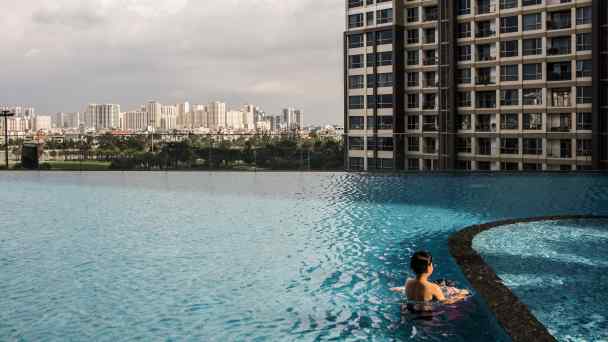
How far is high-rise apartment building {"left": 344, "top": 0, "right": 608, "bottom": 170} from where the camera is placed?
196ft

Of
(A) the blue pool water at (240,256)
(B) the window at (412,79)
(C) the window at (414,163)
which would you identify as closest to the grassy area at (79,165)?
(A) the blue pool water at (240,256)

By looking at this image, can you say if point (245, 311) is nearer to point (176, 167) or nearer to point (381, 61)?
point (176, 167)

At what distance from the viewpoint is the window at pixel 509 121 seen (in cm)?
6506

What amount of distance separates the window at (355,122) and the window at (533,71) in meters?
21.0

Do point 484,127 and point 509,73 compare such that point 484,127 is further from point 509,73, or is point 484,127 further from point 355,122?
point 355,122

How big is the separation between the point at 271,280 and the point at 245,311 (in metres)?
1.57

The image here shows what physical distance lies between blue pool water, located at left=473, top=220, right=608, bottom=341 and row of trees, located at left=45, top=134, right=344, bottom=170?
16689 mm

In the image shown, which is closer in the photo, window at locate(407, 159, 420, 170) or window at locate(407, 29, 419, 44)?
window at locate(407, 159, 420, 170)

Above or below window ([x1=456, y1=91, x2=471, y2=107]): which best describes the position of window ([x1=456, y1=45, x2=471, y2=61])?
above

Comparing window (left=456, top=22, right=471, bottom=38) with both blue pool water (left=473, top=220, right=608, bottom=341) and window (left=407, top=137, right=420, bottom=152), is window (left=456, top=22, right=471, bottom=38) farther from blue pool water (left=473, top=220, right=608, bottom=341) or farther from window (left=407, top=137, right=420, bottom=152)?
blue pool water (left=473, top=220, right=608, bottom=341)

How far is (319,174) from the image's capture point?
27.6 metres

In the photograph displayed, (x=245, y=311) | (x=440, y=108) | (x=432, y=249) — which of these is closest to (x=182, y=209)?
(x=432, y=249)

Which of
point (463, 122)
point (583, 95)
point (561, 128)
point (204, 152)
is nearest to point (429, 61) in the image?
point (463, 122)

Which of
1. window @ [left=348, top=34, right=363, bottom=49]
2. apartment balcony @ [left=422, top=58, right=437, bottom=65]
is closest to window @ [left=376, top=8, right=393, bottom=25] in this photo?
window @ [left=348, top=34, right=363, bottom=49]
